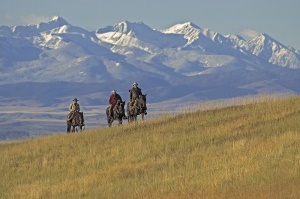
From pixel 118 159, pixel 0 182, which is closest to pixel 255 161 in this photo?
pixel 118 159

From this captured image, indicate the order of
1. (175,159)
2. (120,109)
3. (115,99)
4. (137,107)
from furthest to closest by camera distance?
(115,99) → (120,109) → (137,107) → (175,159)

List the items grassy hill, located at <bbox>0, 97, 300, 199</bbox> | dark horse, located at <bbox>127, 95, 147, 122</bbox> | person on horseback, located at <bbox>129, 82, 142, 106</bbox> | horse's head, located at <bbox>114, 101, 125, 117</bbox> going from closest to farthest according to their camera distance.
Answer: grassy hill, located at <bbox>0, 97, 300, 199</bbox>, person on horseback, located at <bbox>129, 82, 142, 106</bbox>, dark horse, located at <bbox>127, 95, 147, 122</bbox>, horse's head, located at <bbox>114, 101, 125, 117</bbox>

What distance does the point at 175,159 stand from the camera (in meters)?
26.9

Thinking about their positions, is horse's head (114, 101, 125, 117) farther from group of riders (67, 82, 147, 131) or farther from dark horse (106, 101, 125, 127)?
group of riders (67, 82, 147, 131)

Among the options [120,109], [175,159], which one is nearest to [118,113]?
[120,109]

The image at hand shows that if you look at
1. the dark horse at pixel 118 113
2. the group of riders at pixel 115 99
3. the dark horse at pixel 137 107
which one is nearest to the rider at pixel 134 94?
the group of riders at pixel 115 99

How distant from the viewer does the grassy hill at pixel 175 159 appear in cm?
2128

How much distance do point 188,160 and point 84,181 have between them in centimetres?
313

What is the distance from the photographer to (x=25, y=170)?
30.6 m

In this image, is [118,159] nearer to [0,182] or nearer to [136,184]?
[0,182]

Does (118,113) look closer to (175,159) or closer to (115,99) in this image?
(115,99)

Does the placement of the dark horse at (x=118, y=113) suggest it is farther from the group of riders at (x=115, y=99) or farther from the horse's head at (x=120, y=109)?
the group of riders at (x=115, y=99)

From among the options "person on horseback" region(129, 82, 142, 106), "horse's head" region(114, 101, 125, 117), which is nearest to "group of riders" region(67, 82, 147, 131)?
"person on horseback" region(129, 82, 142, 106)

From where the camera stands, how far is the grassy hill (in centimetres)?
2128
